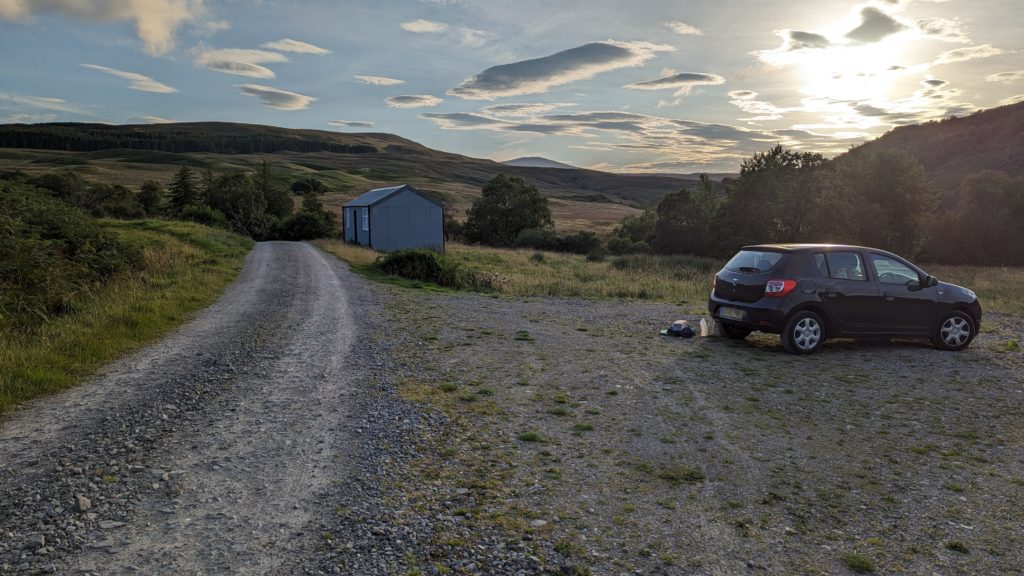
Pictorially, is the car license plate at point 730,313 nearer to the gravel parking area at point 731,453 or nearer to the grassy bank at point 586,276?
the gravel parking area at point 731,453

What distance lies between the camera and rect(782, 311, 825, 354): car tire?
8.95 m

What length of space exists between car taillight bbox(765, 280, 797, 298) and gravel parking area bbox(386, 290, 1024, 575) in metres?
0.99

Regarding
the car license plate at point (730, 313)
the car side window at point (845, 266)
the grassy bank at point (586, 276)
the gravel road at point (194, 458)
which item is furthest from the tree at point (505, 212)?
the gravel road at point (194, 458)

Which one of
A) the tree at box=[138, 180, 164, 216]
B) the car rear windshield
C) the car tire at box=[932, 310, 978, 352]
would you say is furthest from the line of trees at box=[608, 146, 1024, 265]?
the tree at box=[138, 180, 164, 216]

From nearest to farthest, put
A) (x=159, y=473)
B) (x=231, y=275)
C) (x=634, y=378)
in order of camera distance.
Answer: (x=159, y=473) < (x=634, y=378) < (x=231, y=275)

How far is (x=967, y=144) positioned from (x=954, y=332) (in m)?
103

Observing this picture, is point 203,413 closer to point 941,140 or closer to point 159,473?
point 159,473

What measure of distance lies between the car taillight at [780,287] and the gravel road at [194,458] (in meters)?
5.95

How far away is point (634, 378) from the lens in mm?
7574

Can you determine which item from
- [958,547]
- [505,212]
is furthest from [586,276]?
[505,212]

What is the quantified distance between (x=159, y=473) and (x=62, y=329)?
638 cm

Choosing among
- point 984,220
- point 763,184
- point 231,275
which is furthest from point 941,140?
point 231,275

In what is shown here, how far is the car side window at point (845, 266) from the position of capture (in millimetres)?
9148

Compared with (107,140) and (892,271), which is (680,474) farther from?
(107,140)
